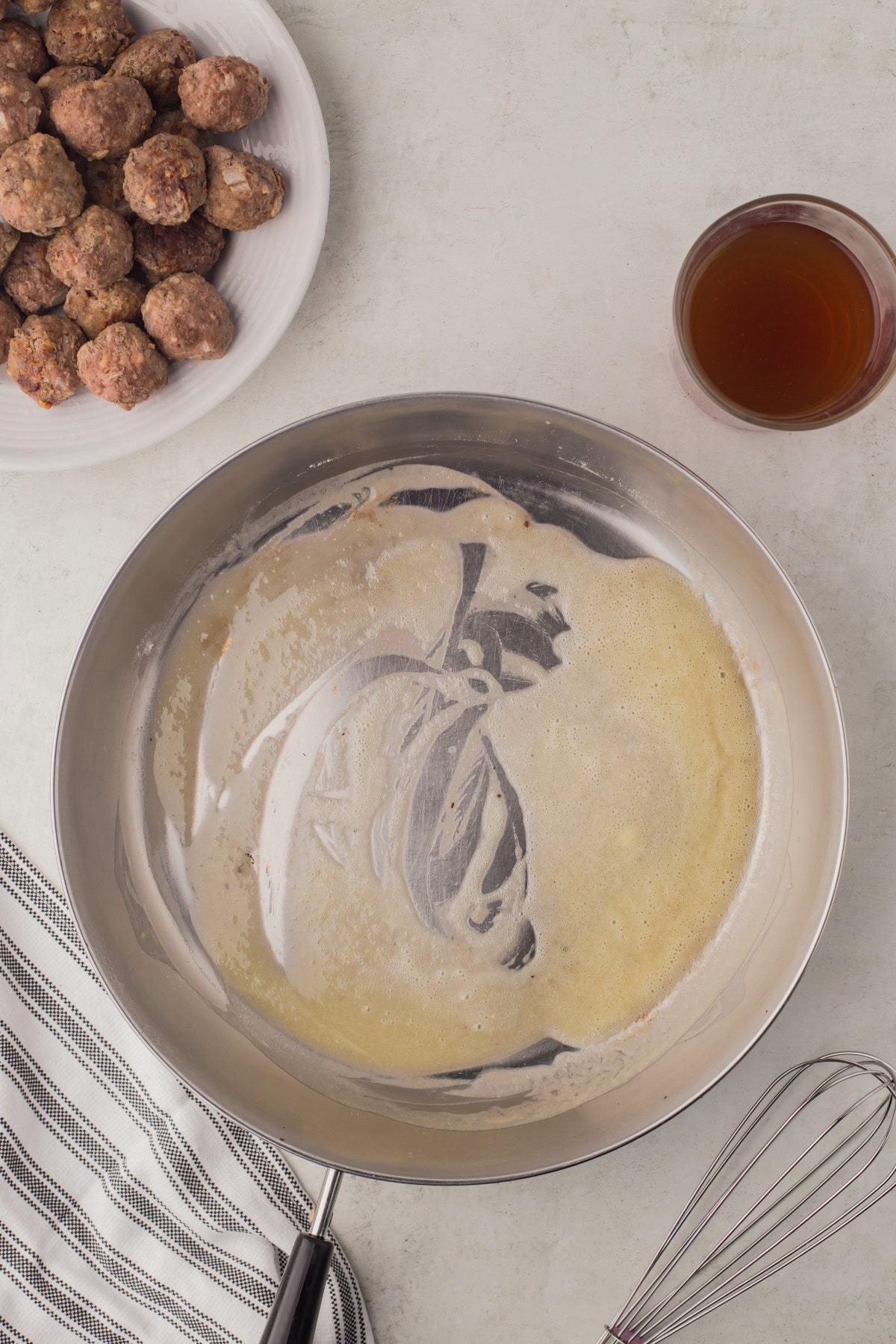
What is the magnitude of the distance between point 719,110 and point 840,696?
610 mm

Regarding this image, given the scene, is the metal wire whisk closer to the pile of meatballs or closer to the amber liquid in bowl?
the amber liquid in bowl

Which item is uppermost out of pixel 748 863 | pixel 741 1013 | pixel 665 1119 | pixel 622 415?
pixel 622 415

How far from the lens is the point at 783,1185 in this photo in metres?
0.98

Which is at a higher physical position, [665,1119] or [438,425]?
[438,425]

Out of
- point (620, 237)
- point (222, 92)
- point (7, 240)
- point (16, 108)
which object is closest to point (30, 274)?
point (7, 240)

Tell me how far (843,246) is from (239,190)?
56cm

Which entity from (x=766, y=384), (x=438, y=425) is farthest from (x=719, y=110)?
(x=438, y=425)

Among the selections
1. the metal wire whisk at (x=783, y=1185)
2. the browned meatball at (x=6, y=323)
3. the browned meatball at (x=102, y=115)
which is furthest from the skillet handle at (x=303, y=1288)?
the browned meatball at (x=102, y=115)

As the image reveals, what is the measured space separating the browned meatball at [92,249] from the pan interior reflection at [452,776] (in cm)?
28

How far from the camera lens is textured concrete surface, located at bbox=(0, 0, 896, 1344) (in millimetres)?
951

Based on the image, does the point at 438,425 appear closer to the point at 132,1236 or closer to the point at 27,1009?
the point at 27,1009

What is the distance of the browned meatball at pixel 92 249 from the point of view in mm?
848

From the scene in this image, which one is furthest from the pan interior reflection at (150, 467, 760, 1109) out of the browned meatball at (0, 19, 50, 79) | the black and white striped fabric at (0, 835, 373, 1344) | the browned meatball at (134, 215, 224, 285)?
the browned meatball at (0, 19, 50, 79)

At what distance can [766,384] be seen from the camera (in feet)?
2.92
